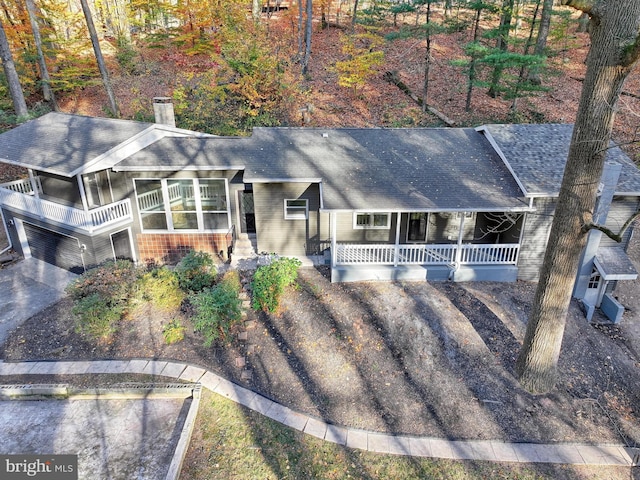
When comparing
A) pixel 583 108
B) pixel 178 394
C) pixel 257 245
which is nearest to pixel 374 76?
pixel 257 245

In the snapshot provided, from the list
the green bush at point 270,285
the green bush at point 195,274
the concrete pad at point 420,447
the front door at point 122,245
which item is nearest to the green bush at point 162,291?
the green bush at point 195,274

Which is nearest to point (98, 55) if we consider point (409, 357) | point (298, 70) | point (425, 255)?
point (298, 70)

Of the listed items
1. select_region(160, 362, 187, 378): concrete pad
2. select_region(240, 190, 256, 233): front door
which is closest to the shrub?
select_region(160, 362, 187, 378): concrete pad

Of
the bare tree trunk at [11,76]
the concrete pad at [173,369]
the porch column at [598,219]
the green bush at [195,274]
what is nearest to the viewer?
the concrete pad at [173,369]

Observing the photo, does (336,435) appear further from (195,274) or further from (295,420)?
(195,274)

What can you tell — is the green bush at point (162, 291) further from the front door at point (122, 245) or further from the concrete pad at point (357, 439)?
the concrete pad at point (357, 439)
